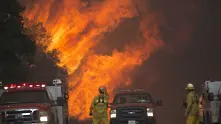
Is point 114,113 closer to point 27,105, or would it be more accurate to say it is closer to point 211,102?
point 211,102

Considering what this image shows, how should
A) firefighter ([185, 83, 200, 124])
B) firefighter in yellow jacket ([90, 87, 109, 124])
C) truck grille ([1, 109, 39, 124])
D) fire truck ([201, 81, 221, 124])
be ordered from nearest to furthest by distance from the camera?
1. truck grille ([1, 109, 39, 124])
2. firefighter ([185, 83, 200, 124])
3. firefighter in yellow jacket ([90, 87, 109, 124])
4. fire truck ([201, 81, 221, 124])

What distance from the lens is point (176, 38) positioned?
5950 cm

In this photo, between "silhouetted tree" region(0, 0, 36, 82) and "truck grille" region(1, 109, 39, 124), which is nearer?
"truck grille" region(1, 109, 39, 124)

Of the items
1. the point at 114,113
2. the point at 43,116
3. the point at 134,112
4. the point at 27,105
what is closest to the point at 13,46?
the point at 114,113

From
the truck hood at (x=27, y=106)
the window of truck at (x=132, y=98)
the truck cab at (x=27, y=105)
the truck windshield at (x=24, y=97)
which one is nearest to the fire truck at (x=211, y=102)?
the window of truck at (x=132, y=98)

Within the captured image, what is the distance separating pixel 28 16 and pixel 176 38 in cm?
1509

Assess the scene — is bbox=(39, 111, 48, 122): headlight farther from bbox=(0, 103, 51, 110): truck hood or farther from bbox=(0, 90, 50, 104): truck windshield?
bbox=(0, 90, 50, 104): truck windshield

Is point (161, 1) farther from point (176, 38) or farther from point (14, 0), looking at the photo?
point (14, 0)

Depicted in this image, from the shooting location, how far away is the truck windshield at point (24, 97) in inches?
802

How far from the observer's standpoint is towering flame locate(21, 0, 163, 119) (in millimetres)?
54750

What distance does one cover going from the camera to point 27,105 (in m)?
19.5

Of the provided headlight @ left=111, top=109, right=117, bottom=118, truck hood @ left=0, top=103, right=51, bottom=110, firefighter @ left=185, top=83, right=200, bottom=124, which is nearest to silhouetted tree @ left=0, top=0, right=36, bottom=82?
headlight @ left=111, top=109, right=117, bottom=118

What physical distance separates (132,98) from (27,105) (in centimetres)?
692

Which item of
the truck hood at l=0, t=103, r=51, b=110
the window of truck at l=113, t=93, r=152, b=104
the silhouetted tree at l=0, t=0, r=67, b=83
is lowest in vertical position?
the truck hood at l=0, t=103, r=51, b=110
